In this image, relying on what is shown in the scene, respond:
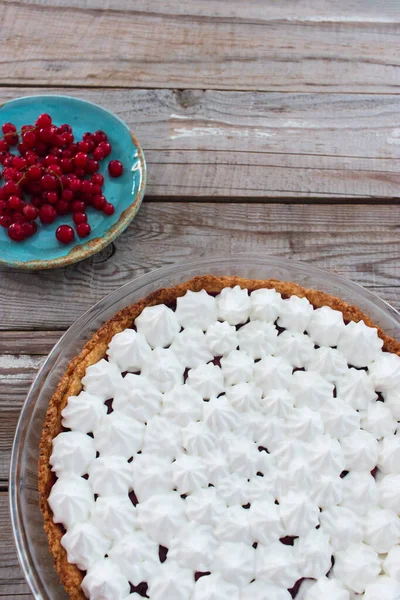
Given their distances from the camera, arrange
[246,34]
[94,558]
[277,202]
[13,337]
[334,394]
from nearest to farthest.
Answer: [94,558] < [334,394] < [13,337] < [277,202] < [246,34]

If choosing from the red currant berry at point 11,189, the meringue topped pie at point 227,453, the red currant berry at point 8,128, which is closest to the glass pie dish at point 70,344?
the meringue topped pie at point 227,453

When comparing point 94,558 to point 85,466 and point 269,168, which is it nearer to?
point 85,466

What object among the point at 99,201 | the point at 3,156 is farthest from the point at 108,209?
the point at 3,156

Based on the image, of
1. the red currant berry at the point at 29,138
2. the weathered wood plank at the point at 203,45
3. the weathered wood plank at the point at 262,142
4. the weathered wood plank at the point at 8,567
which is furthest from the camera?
the weathered wood plank at the point at 203,45

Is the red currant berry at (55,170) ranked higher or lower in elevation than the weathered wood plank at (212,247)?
higher

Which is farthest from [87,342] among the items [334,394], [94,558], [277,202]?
[277,202]

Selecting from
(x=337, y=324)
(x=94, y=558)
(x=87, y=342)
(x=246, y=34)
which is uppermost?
(x=246, y=34)

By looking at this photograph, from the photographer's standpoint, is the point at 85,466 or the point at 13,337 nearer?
the point at 85,466

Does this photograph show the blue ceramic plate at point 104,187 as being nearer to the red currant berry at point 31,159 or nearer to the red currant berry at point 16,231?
the red currant berry at point 16,231
